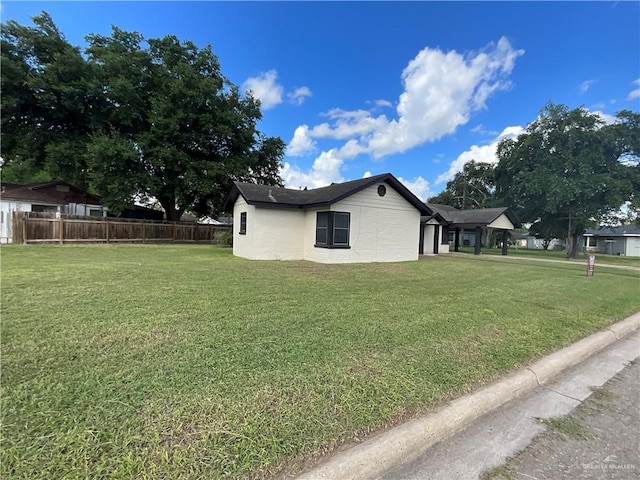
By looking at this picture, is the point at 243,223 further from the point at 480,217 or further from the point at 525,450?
the point at 480,217

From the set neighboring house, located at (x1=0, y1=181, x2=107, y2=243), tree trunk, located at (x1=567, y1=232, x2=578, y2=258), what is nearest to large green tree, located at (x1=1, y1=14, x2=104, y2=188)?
neighboring house, located at (x1=0, y1=181, x2=107, y2=243)

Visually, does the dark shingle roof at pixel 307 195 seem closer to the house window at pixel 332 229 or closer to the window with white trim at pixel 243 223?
the house window at pixel 332 229

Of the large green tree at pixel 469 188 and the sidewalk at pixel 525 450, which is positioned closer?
the sidewalk at pixel 525 450

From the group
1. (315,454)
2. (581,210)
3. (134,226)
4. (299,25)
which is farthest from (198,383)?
(581,210)

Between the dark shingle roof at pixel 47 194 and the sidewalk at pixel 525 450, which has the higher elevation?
the dark shingle roof at pixel 47 194

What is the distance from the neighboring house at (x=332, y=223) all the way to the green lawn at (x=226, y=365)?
655cm

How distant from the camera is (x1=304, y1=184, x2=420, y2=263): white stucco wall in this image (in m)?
13.1

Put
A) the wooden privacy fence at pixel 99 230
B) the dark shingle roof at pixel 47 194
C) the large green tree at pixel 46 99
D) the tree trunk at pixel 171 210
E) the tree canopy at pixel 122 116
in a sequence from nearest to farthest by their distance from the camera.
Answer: the wooden privacy fence at pixel 99 230
the large green tree at pixel 46 99
the tree canopy at pixel 122 116
the dark shingle roof at pixel 47 194
the tree trunk at pixel 171 210

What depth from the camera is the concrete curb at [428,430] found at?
6.42ft

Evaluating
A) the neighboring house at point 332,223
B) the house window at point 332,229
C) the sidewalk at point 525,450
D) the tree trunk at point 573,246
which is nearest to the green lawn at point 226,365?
the sidewalk at point 525,450

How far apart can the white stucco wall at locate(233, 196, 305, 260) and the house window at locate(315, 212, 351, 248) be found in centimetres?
116

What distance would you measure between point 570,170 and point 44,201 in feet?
129

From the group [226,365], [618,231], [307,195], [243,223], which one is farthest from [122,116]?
[618,231]

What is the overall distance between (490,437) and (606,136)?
29012 mm
